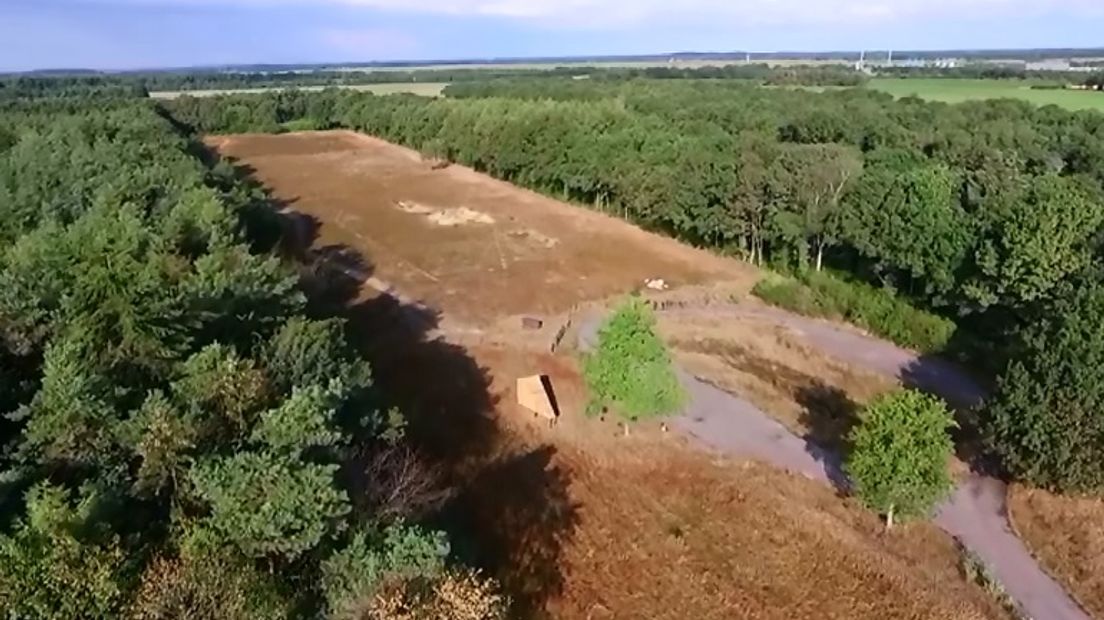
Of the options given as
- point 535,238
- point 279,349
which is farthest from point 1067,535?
point 535,238

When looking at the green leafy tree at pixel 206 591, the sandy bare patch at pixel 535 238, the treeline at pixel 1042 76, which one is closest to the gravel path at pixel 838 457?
the sandy bare patch at pixel 535 238

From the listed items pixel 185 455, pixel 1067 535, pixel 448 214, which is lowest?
pixel 1067 535

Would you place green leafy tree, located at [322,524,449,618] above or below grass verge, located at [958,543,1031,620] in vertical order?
above

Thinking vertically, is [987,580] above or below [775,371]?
above

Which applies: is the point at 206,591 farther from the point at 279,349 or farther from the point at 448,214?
the point at 448,214

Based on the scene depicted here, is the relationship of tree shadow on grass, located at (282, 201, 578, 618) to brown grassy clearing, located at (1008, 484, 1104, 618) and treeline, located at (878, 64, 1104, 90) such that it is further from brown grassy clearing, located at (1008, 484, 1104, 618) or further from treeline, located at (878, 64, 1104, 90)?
treeline, located at (878, 64, 1104, 90)

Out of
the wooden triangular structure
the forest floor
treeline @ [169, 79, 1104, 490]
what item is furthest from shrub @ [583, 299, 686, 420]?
treeline @ [169, 79, 1104, 490]
